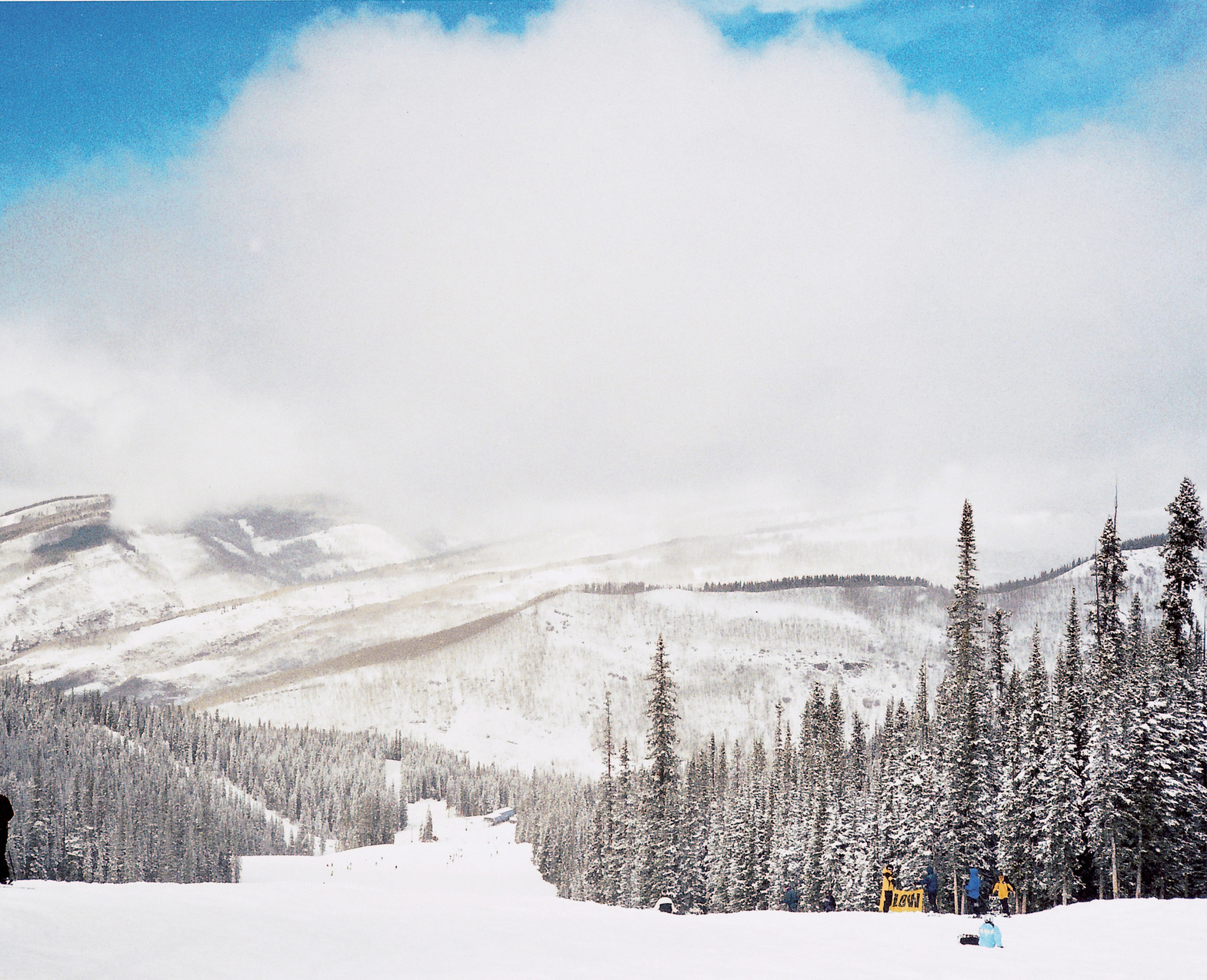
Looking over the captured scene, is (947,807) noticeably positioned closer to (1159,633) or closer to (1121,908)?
(1159,633)

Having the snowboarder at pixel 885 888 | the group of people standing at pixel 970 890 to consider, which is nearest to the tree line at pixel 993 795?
the group of people standing at pixel 970 890

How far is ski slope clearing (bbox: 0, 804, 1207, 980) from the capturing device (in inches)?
798

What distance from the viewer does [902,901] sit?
1900 inches

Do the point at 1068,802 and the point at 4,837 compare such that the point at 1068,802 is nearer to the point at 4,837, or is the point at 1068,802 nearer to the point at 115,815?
the point at 4,837

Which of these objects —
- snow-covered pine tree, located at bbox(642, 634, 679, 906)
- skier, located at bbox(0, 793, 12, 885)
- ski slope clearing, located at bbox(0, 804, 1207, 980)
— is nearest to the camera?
ski slope clearing, located at bbox(0, 804, 1207, 980)

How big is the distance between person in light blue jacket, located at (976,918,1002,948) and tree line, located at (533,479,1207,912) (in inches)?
1121

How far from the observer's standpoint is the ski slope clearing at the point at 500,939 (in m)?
20.3

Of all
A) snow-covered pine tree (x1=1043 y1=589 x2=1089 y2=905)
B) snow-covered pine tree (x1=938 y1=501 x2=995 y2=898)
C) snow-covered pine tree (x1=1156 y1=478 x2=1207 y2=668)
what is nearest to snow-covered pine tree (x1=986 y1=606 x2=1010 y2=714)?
snow-covered pine tree (x1=938 y1=501 x2=995 y2=898)

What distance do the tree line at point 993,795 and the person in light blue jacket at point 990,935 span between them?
28486 mm

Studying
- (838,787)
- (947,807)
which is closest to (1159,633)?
(947,807)

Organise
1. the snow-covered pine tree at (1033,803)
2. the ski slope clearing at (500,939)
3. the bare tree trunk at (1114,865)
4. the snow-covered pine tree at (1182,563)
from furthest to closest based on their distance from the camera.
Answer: the snow-covered pine tree at (1182,563)
the snow-covered pine tree at (1033,803)
the bare tree trunk at (1114,865)
the ski slope clearing at (500,939)

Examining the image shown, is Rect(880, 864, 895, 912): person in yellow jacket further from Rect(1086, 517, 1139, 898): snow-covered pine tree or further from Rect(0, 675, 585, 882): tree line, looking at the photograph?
Rect(0, 675, 585, 882): tree line

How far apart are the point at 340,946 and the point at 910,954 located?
52.2ft

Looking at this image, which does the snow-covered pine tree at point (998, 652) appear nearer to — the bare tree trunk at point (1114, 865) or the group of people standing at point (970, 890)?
the bare tree trunk at point (1114, 865)
